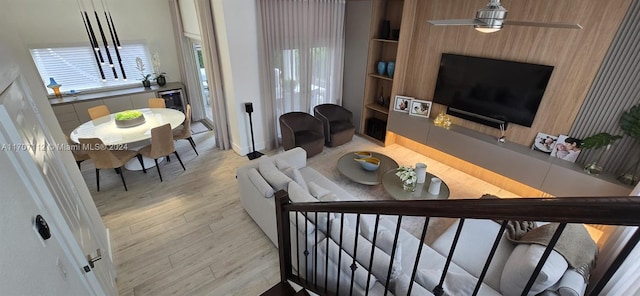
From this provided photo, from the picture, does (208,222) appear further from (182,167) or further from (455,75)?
(455,75)

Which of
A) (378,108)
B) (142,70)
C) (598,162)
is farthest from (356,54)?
(142,70)

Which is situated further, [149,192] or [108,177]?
[108,177]

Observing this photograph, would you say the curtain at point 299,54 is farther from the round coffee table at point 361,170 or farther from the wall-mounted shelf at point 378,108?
the round coffee table at point 361,170

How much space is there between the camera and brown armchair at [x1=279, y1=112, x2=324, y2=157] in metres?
4.31

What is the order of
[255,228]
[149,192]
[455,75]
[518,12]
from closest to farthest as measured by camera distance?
1. [255,228]
2. [518,12]
3. [149,192]
4. [455,75]

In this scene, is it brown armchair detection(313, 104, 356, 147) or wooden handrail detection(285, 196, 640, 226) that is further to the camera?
brown armchair detection(313, 104, 356, 147)

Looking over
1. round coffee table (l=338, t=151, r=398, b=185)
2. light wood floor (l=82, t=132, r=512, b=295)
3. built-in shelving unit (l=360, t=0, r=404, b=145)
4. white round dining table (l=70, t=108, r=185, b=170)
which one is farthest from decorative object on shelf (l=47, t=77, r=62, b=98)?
built-in shelving unit (l=360, t=0, r=404, b=145)

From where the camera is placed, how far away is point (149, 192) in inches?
145

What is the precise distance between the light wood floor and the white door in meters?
0.57

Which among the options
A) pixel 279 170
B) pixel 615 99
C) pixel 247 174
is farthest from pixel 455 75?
pixel 247 174

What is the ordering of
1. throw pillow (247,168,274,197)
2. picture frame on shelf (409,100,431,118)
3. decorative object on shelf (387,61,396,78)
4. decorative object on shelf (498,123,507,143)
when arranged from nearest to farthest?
throw pillow (247,168,274,197) → decorative object on shelf (498,123,507,143) → picture frame on shelf (409,100,431,118) → decorative object on shelf (387,61,396,78)

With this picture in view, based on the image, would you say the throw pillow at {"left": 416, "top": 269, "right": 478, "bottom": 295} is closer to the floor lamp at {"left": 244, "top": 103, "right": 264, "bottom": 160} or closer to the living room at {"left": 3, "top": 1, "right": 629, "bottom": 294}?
the living room at {"left": 3, "top": 1, "right": 629, "bottom": 294}

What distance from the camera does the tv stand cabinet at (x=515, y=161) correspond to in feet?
9.82

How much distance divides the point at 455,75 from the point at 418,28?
0.98 m
